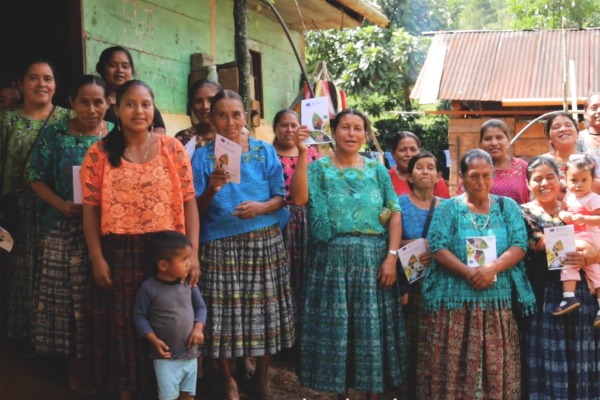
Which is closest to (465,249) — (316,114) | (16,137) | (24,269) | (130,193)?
(316,114)

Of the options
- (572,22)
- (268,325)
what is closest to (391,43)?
(572,22)

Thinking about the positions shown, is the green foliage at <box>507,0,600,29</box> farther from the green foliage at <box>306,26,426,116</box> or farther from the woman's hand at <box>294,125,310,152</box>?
the woman's hand at <box>294,125,310,152</box>

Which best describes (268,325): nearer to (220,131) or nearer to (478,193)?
(220,131)

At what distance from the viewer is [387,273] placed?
3643mm

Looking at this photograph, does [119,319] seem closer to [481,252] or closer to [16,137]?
[16,137]

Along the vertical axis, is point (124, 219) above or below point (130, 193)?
below

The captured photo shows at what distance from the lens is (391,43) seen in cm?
1631

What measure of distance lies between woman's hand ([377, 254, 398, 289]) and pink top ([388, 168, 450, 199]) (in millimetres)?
842

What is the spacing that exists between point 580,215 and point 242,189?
6.38ft

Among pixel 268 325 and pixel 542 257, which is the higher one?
pixel 542 257

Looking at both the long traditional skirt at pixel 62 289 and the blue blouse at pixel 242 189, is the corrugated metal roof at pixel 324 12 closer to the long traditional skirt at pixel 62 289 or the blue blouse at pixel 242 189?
the blue blouse at pixel 242 189

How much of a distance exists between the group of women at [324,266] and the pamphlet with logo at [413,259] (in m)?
0.04

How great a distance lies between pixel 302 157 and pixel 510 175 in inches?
60.1

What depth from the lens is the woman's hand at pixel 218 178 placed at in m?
3.34
